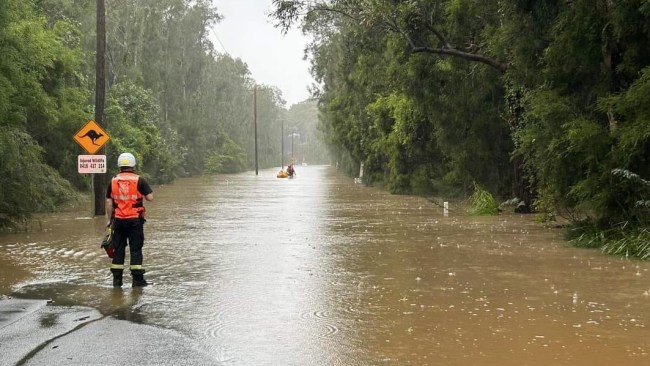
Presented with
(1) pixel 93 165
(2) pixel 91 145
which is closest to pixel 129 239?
(1) pixel 93 165

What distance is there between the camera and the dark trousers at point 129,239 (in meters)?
10.1

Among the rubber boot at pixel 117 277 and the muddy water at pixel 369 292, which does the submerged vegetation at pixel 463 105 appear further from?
the rubber boot at pixel 117 277

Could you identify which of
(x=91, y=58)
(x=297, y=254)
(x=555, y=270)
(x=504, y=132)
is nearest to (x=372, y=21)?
(x=504, y=132)

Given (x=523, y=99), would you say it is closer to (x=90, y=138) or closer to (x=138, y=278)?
(x=138, y=278)

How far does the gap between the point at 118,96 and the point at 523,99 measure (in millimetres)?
37302

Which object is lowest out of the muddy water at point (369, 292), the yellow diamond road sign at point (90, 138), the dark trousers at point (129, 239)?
the muddy water at point (369, 292)

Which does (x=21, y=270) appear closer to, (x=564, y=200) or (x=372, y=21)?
(x=564, y=200)

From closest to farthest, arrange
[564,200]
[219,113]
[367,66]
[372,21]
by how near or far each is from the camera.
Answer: [564,200], [372,21], [367,66], [219,113]

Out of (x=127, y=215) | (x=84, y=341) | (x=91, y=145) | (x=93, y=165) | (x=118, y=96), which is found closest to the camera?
(x=84, y=341)

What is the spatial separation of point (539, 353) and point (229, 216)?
682 inches

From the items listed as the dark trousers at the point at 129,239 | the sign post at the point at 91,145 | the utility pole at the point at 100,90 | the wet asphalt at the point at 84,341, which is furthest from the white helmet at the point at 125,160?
the utility pole at the point at 100,90

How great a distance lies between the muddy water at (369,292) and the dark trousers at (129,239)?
0.46 m

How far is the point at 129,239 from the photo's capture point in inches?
403

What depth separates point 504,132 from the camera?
24688mm
